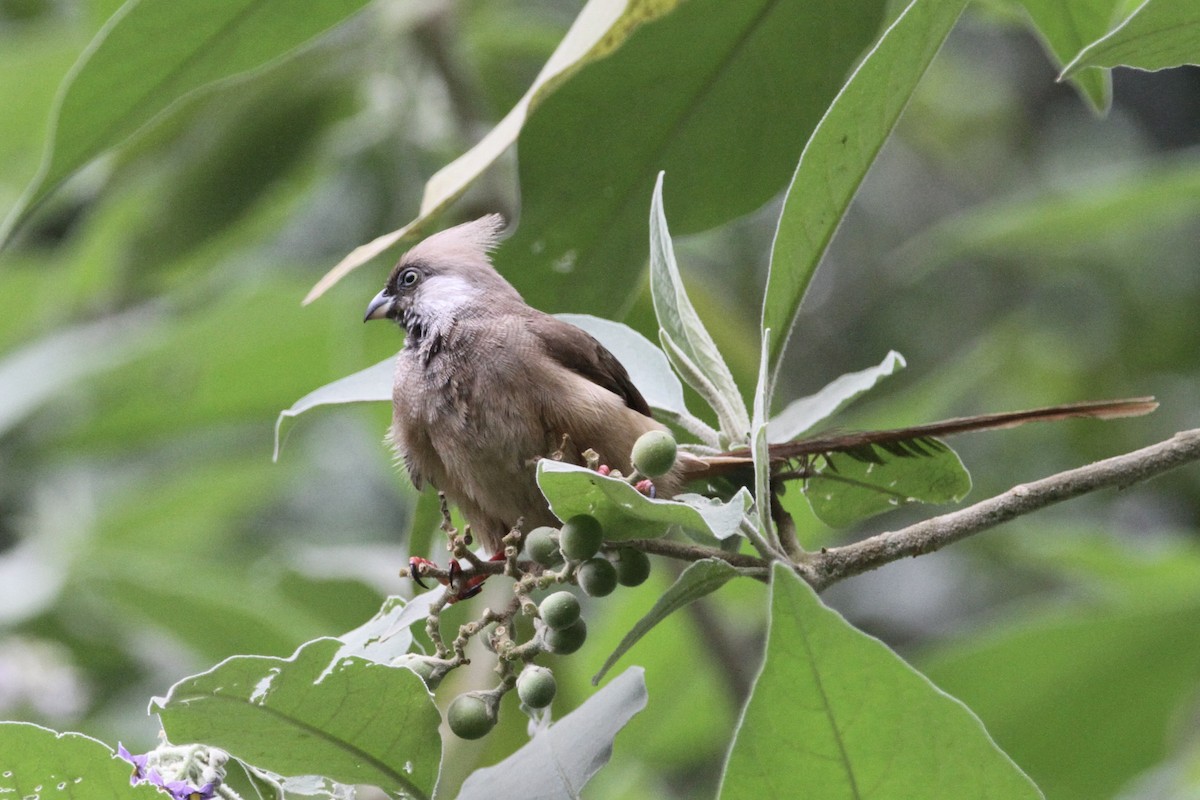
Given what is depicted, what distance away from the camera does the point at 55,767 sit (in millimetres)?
1247

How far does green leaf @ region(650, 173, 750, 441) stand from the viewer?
4.73ft

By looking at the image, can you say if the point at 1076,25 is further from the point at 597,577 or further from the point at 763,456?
the point at 597,577

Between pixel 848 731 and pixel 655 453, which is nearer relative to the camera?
pixel 848 731

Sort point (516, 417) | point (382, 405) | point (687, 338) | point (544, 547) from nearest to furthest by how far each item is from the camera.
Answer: point (544, 547) < point (687, 338) < point (516, 417) < point (382, 405)

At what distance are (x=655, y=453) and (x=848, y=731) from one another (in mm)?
314

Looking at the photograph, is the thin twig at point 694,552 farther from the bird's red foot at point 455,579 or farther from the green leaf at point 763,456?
the bird's red foot at point 455,579

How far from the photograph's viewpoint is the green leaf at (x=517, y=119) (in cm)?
149

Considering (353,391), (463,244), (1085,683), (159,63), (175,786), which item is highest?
(159,63)

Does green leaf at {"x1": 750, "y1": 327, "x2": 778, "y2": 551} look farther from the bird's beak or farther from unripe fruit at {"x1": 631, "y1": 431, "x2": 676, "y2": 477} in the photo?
the bird's beak

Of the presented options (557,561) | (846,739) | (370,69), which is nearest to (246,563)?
(370,69)

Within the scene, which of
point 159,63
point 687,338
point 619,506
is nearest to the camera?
point 619,506

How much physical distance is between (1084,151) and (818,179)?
4836 millimetres

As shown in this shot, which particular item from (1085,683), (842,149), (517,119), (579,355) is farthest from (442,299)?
(1085,683)

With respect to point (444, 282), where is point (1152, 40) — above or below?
below
